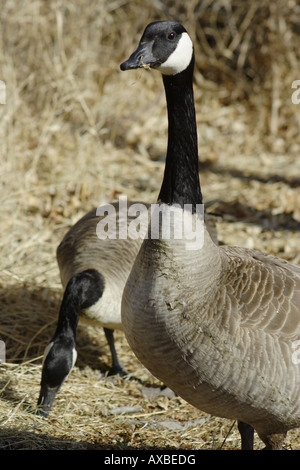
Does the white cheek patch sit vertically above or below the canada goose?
above

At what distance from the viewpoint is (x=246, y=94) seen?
10.2 m

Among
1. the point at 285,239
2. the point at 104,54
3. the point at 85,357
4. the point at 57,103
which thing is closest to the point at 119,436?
the point at 85,357

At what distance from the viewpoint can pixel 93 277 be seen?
425cm

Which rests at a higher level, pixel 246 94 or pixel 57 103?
pixel 246 94

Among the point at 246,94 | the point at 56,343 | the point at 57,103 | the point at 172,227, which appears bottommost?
the point at 56,343

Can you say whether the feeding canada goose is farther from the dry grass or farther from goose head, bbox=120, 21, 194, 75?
goose head, bbox=120, 21, 194, 75

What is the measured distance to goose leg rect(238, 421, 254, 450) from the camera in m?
3.35

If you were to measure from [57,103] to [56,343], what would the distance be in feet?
12.9

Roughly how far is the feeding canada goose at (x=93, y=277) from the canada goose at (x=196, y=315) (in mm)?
875

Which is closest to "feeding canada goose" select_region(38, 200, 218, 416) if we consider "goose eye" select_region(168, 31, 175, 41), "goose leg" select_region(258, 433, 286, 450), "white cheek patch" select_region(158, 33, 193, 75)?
"goose leg" select_region(258, 433, 286, 450)

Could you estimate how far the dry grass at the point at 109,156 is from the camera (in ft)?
13.3

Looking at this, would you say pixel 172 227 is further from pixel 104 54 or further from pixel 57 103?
pixel 104 54

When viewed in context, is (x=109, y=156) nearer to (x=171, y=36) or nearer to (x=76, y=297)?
(x=76, y=297)
